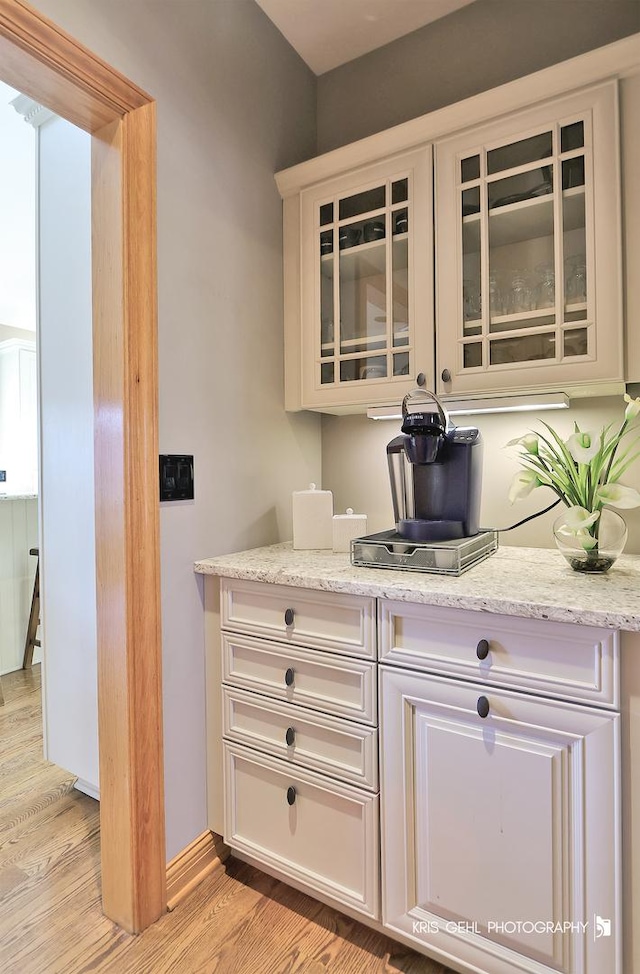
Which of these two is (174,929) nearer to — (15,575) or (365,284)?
(365,284)

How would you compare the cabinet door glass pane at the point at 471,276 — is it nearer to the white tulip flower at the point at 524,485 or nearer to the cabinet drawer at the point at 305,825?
the white tulip flower at the point at 524,485

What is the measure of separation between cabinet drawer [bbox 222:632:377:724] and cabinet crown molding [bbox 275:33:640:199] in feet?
4.81

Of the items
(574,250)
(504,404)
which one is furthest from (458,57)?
(504,404)

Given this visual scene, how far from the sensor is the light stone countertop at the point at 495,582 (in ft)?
3.12

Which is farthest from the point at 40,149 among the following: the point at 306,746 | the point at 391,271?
the point at 306,746

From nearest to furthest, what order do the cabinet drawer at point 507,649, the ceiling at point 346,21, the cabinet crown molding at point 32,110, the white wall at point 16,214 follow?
the cabinet drawer at point 507,649, the ceiling at point 346,21, the cabinet crown molding at point 32,110, the white wall at point 16,214

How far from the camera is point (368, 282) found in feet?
5.41

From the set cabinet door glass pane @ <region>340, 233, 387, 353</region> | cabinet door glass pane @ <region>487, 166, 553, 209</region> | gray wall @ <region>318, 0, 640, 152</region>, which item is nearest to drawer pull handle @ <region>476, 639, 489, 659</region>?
cabinet door glass pane @ <region>340, 233, 387, 353</region>

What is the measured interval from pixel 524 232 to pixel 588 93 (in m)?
0.34

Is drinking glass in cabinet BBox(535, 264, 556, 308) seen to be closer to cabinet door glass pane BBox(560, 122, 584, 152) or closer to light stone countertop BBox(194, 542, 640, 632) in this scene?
cabinet door glass pane BBox(560, 122, 584, 152)

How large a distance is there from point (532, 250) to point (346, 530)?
92cm

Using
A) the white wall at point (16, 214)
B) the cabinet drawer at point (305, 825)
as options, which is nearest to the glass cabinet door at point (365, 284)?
the cabinet drawer at point (305, 825)

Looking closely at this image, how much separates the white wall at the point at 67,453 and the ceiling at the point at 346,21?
2.67ft

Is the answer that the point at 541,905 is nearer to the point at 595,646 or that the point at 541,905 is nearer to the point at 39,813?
the point at 595,646
